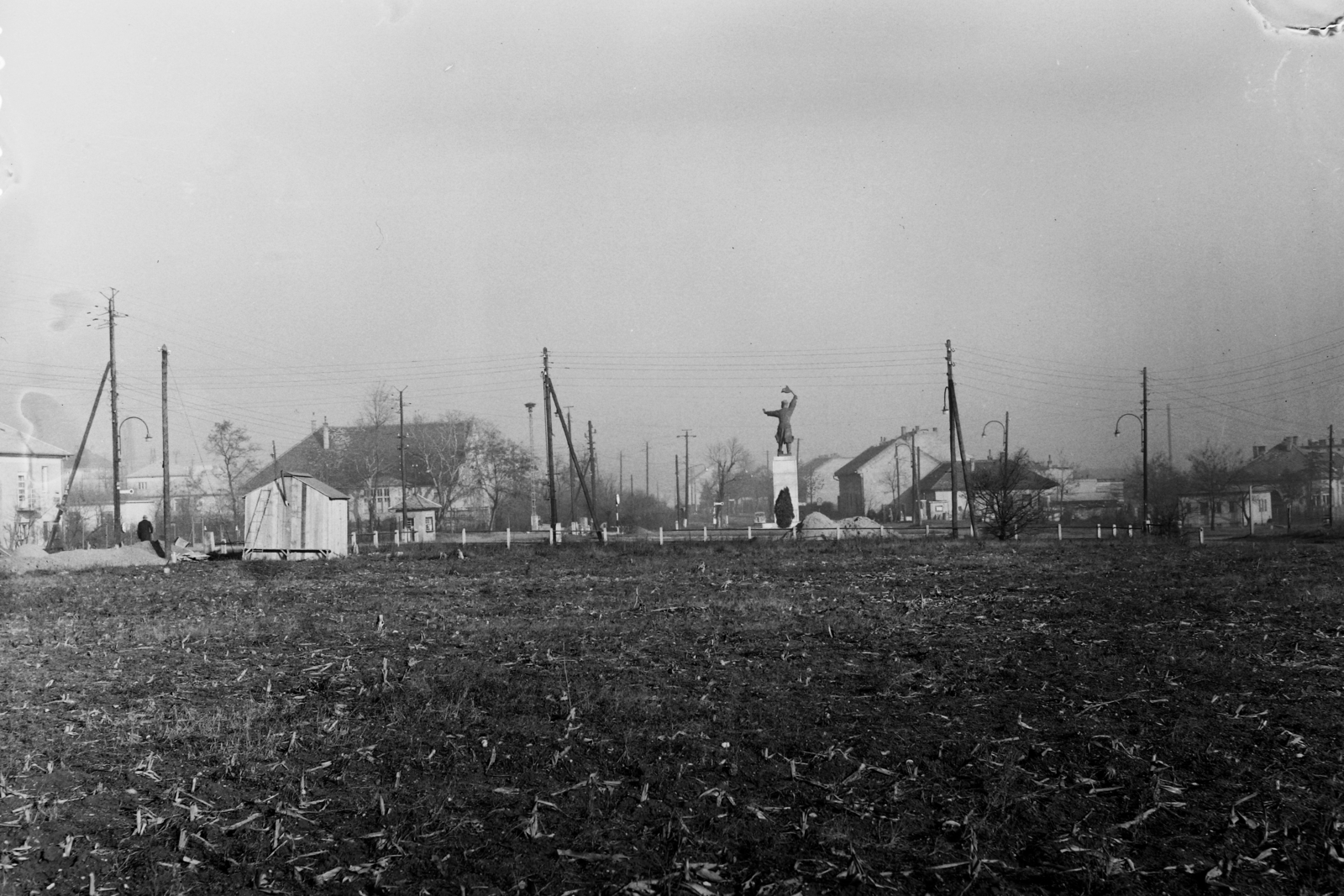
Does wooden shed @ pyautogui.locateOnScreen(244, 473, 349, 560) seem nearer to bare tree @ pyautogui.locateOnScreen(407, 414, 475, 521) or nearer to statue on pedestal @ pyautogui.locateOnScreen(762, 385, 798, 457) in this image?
statue on pedestal @ pyautogui.locateOnScreen(762, 385, 798, 457)

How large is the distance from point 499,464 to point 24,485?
28123mm

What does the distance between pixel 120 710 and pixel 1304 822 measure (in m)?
7.67

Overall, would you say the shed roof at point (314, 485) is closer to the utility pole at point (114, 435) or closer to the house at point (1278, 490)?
the utility pole at point (114, 435)

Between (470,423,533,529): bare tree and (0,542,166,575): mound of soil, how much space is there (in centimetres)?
3573

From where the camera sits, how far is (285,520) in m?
26.6

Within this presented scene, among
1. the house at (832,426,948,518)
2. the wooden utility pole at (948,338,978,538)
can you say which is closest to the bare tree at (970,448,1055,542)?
the wooden utility pole at (948,338,978,538)

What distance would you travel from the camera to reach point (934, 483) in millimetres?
77312

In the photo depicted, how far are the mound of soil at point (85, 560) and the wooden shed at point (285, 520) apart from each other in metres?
2.46

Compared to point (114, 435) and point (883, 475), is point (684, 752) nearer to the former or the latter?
point (114, 435)

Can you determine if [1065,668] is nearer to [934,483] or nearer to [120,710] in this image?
[120,710]

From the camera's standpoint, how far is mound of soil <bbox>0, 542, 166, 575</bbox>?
966 inches

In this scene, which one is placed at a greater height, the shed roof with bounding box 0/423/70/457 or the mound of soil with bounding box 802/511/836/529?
the shed roof with bounding box 0/423/70/457

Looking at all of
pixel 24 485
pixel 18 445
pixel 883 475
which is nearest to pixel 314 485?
pixel 18 445

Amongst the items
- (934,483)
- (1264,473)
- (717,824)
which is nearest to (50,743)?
(717,824)
